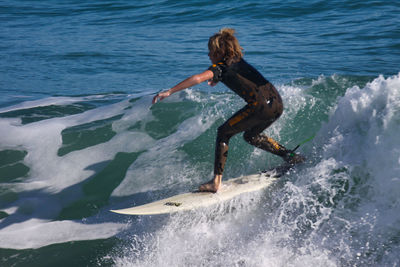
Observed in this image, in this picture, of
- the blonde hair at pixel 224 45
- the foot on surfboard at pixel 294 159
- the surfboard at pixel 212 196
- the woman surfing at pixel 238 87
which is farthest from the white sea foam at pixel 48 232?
the blonde hair at pixel 224 45

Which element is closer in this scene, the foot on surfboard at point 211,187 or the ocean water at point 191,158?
the ocean water at point 191,158

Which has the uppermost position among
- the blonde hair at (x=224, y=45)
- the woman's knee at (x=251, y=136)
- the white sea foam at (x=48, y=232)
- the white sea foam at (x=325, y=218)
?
the blonde hair at (x=224, y=45)

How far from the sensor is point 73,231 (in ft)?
16.6

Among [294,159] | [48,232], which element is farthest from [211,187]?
Answer: [48,232]

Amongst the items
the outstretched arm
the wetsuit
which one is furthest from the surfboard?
the outstretched arm

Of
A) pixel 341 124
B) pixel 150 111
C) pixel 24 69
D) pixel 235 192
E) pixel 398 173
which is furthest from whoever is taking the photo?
pixel 24 69

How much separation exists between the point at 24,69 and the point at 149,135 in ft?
21.8

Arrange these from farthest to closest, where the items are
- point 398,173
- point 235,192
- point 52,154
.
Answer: point 52,154, point 235,192, point 398,173

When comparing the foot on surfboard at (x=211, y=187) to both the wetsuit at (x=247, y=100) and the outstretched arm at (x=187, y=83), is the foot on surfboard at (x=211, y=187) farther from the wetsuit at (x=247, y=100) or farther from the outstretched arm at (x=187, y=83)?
the outstretched arm at (x=187, y=83)

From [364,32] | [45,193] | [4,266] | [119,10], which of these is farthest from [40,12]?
[4,266]

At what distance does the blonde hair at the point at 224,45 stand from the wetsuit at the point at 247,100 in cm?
9

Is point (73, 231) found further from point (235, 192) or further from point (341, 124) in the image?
point (341, 124)

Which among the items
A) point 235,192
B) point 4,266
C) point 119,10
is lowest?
point 4,266

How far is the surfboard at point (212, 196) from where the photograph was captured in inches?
188
